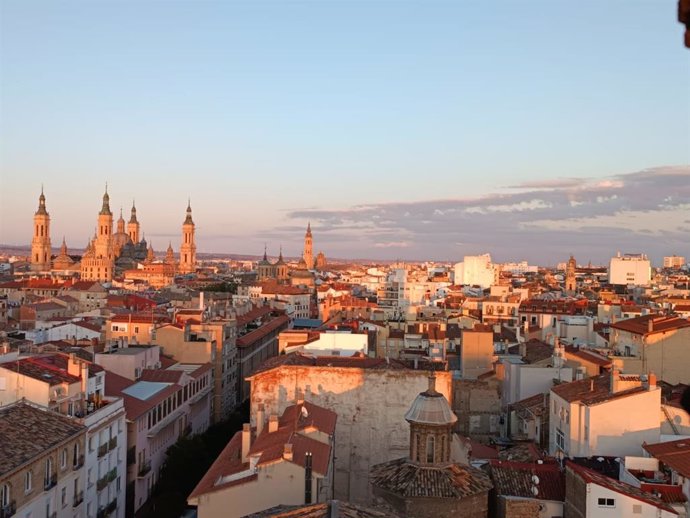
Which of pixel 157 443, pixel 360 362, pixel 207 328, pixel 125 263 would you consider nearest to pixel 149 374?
pixel 157 443

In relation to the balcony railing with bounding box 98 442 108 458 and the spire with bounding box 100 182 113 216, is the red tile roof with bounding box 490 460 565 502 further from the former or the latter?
the spire with bounding box 100 182 113 216

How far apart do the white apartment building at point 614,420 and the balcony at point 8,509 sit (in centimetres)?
1749

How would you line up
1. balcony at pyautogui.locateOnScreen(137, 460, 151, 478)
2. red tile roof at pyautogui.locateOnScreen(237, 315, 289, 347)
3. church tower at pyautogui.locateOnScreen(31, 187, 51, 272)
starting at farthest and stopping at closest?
church tower at pyautogui.locateOnScreen(31, 187, 51, 272) → red tile roof at pyautogui.locateOnScreen(237, 315, 289, 347) → balcony at pyautogui.locateOnScreen(137, 460, 151, 478)

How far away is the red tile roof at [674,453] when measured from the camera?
66.5 feet

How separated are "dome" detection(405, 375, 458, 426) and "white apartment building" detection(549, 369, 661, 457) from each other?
8.55m

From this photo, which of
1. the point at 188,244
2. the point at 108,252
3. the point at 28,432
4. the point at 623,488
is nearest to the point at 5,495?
the point at 28,432

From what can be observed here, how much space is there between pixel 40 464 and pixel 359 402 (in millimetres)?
10509

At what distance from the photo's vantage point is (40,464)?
21.7 m

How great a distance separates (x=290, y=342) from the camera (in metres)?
40.8

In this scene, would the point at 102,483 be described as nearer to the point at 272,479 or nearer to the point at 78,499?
the point at 78,499

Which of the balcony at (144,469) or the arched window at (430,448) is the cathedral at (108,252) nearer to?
the balcony at (144,469)

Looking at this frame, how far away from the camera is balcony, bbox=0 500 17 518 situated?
761 inches

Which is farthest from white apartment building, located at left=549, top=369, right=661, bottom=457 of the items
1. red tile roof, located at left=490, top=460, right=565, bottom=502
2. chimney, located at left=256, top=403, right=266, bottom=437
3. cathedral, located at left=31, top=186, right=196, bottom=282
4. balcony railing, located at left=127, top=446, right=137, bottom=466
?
cathedral, located at left=31, top=186, right=196, bottom=282

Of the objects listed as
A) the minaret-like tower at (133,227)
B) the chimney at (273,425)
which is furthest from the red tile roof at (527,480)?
the minaret-like tower at (133,227)
